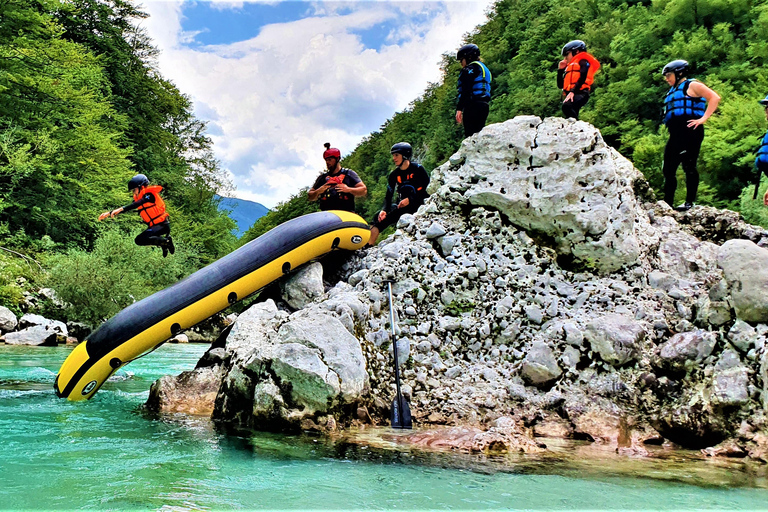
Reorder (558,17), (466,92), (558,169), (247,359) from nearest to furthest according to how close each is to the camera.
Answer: (247,359) → (558,169) → (466,92) → (558,17)

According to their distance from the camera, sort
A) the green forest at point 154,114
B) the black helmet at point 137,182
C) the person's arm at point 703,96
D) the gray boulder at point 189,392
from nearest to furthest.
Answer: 1. the person's arm at point 703,96
2. the gray boulder at point 189,392
3. the black helmet at point 137,182
4. the green forest at point 154,114

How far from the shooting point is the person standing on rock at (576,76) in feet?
24.5

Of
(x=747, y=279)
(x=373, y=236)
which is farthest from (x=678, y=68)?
(x=373, y=236)

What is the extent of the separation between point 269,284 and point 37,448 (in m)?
3.17

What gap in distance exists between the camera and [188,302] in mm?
6934

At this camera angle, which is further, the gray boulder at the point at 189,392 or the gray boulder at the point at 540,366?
the gray boulder at the point at 189,392

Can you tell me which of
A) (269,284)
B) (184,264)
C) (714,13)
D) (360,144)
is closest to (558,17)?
(714,13)

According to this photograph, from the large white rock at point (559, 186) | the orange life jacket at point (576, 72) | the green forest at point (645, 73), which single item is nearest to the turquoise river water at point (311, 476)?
the large white rock at point (559, 186)

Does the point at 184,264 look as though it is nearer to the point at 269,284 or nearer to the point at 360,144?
the point at 269,284

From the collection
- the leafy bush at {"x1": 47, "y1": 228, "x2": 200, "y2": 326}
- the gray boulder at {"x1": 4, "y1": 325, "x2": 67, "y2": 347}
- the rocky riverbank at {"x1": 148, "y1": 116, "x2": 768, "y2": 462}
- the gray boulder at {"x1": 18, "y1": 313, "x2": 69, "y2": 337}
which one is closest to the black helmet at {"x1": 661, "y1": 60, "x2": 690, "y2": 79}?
the rocky riverbank at {"x1": 148, "y1": 116, "x2": 768, "y2": 462}

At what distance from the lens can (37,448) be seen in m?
4.84

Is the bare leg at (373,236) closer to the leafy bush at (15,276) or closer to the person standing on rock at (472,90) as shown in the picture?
the person standing on rock at (472,90)

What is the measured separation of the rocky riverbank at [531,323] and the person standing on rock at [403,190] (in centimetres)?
62

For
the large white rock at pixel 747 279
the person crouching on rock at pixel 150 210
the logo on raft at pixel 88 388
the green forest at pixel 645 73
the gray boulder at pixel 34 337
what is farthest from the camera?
the gray boulder at pixel 34 337
